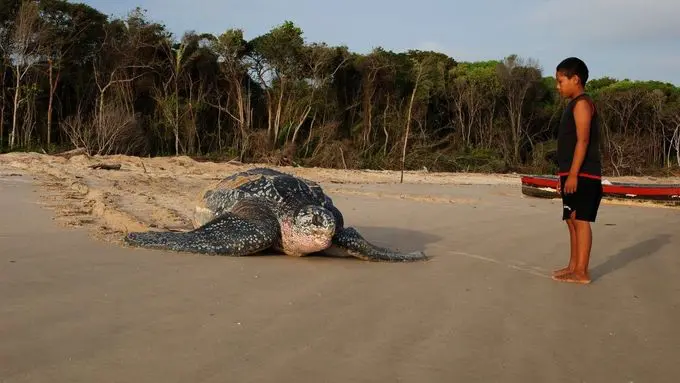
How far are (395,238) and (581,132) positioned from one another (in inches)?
108

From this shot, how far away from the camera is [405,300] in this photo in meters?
3.86

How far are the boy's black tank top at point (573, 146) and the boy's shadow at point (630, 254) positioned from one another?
89cm

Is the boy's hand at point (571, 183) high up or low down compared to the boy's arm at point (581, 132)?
down

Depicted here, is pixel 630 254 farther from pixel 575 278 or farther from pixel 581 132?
pixel 581 132

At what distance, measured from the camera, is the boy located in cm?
470

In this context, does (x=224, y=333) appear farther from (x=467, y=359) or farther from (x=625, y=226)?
(x=625, y=226)

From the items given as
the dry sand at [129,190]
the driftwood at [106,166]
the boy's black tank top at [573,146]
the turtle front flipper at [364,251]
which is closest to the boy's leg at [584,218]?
the boy's black tank top at [573,146]

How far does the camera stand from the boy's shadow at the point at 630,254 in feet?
17.4

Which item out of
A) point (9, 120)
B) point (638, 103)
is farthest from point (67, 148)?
point (638, 103)

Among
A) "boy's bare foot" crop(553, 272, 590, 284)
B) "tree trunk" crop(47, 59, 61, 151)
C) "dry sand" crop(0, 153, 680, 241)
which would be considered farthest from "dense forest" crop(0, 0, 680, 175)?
"boy's bare foot" crop(553, 272, 590, 284)

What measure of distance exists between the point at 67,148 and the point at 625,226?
19573 millimetres

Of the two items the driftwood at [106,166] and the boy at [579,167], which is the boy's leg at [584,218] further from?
the driftwood at [106,166]

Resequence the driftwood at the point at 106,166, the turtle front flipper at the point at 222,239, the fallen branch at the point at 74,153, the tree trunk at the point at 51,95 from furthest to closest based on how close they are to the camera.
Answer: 1. the tree trunk at the point at 51,95
2. the fallen branch at the point at 74,153
3. the driftwood at the point at 106,166
4. the turtle front flipper at the point at 222,239

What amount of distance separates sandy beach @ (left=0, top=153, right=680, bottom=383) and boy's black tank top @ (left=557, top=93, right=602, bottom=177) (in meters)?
0.88
